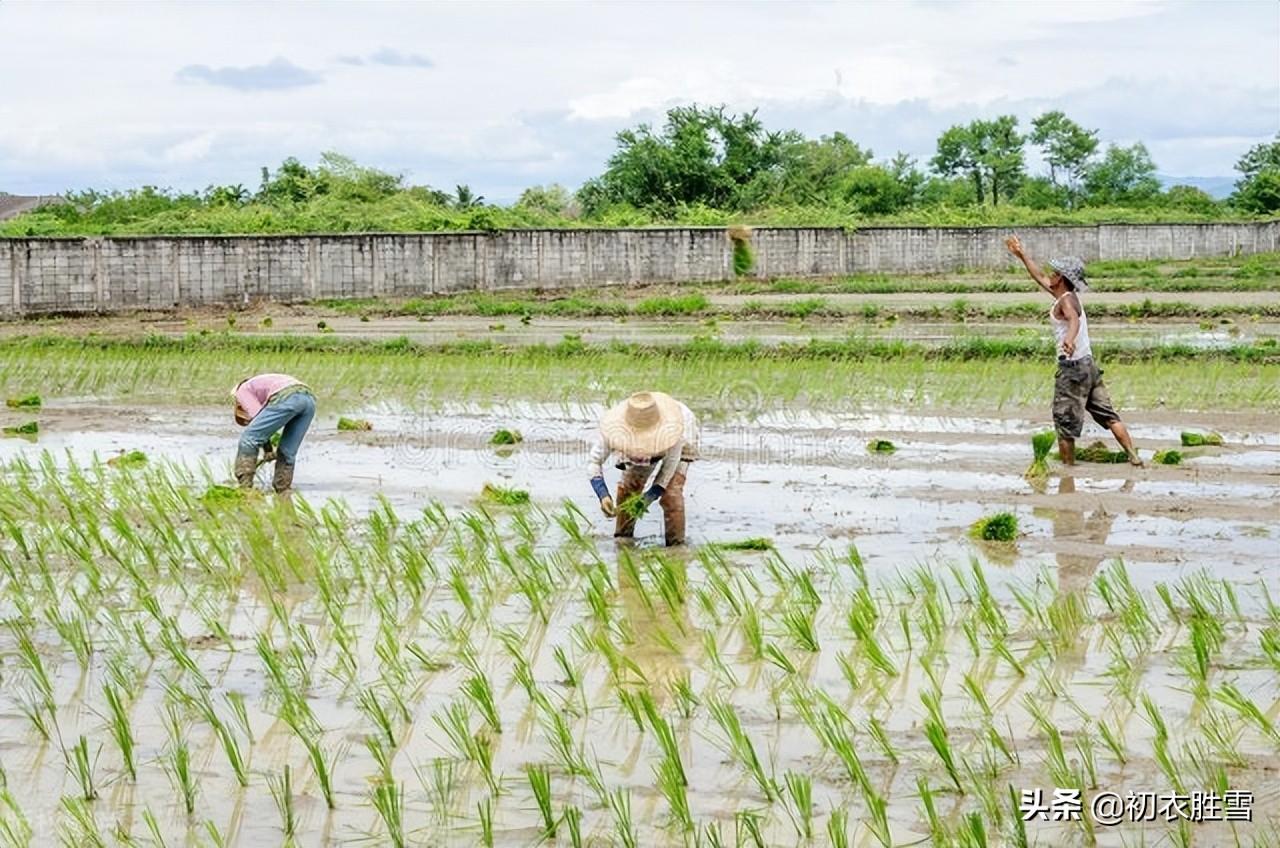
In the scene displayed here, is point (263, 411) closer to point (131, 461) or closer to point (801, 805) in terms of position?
point (131, 461)

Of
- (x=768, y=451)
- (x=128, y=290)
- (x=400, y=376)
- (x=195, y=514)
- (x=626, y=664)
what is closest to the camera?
(x=626, y=664)

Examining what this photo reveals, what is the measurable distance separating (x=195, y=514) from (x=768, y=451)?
359 centimetres

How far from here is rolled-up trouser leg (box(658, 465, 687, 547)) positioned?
7.00 meters

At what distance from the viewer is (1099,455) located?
9.12 m

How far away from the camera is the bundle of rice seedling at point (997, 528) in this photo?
23.0 feet

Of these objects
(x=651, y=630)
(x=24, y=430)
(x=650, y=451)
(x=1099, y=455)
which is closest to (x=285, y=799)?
(x=651, y=630)

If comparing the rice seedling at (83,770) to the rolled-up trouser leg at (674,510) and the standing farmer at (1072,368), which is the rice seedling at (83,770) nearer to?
the rolled-up trouser leg at (674,510)

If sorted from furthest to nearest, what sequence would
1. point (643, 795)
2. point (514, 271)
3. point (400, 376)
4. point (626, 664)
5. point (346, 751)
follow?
1. point (514, 271)
2. point (400, 376)
3. point (626, 664)
4. point (346, 751)
5. point (643, 795)

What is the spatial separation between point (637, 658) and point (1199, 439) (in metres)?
5.33

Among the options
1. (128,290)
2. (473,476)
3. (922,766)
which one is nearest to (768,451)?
(473,476)

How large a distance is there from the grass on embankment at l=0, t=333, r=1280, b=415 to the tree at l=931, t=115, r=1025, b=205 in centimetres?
3221

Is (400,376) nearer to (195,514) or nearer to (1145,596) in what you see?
(195,514)

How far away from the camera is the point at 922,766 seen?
4281 millimetres

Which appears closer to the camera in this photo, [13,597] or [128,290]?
[13,597]
